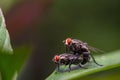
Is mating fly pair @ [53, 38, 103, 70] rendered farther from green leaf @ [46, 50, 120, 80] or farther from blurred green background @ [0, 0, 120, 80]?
blurred green background @ [0, 0, 120, 80]

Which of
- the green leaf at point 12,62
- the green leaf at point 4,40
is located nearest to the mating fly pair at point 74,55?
the green leaf at point 4,40

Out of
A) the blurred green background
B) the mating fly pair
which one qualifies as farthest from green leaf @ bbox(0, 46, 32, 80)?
the blurred green background

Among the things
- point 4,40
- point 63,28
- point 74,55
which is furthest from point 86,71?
point 63,28

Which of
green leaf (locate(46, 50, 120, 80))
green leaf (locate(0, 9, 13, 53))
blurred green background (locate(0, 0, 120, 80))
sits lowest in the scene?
green leaf (locate(46, 50, 120, 80))

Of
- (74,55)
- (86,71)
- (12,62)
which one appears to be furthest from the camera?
(74,55)

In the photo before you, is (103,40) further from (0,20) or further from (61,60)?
(0,20)

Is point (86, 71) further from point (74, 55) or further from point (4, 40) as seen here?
point (74, 55)

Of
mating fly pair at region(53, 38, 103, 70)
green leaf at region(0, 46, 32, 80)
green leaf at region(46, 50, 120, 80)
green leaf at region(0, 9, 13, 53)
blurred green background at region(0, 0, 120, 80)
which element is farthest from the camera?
blurred green background at region(0, 0, 120, 80)

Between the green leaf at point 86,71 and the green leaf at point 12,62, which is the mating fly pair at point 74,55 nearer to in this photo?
the green leaf at point 86,71
